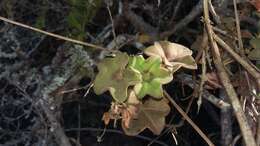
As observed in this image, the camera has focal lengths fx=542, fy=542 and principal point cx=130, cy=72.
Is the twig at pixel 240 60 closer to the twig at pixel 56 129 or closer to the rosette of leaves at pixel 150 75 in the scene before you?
the rosette of leaves at pixel 150 75

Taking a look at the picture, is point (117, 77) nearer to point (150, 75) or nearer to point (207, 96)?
point (150, 75)

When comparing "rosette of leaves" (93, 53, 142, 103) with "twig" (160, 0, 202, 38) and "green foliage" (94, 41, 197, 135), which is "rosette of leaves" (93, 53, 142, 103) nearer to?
"green foliage" (94, 41, 197, 135)

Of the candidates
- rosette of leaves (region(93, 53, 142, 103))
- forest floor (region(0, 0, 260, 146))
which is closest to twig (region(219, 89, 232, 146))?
forest floor (region(0, 0, 260, 146))

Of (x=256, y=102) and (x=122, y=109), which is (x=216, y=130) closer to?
(x=256, y=102)

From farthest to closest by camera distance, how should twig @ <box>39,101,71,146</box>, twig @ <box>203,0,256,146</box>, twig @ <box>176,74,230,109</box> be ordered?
twig @ <box>39,101,71,146</box> → twig @ <box>176,74,230,109</box> → twig @ <box>203,0,256,146</box>

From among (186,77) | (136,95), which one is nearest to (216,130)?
(186,77)
